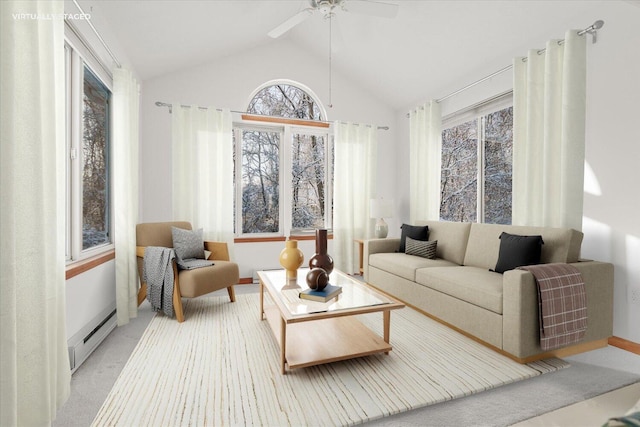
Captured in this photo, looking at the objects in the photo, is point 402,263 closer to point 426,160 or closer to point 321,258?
point 321,258

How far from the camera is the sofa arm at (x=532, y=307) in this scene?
201 cm

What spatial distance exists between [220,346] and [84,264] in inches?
44.2

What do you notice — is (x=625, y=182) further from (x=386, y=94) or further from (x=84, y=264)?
(x=84, y=264)

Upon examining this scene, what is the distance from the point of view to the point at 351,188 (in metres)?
4.58

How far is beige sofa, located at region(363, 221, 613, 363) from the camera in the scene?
80.0 inches

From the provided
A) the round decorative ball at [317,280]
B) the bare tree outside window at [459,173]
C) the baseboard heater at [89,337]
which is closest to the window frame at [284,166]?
the bare tree outside window at [459,173]

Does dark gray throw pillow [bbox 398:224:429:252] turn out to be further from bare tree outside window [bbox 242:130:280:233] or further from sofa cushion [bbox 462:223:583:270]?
bare tree outside window [bbox 242:130:280:233]

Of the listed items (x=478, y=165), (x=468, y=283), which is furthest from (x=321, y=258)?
(x=478, y=165)

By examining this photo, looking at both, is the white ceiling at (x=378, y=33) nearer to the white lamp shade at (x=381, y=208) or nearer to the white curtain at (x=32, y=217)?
the white curtain at (x=32, y=217)

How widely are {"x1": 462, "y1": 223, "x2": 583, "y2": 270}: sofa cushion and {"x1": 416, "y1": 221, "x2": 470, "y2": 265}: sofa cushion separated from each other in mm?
59

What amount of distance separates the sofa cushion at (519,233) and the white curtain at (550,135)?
0.63ft

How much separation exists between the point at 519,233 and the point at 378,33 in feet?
8.78

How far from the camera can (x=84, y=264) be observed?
7.26ft

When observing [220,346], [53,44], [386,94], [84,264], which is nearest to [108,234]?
[84,264]
